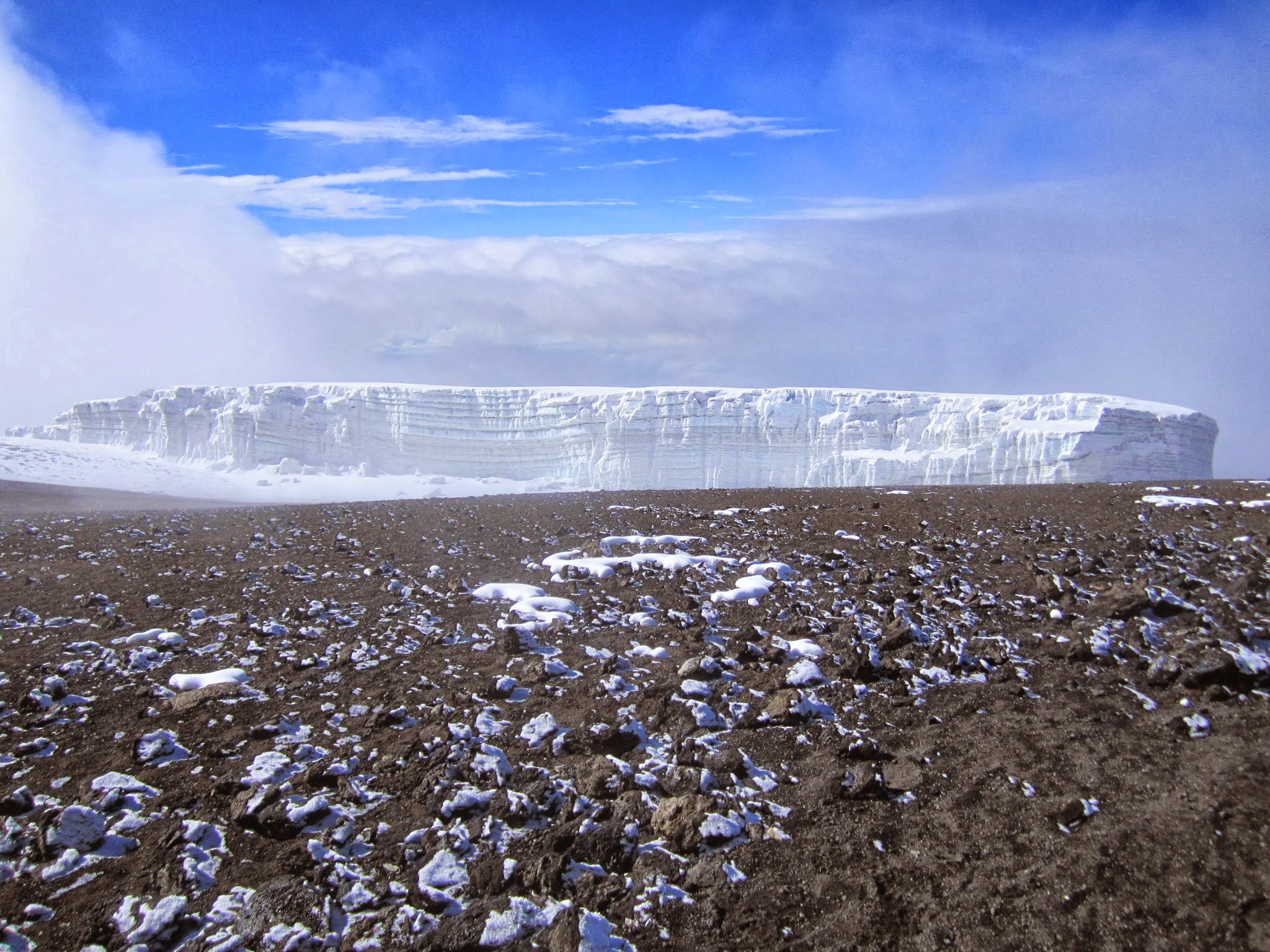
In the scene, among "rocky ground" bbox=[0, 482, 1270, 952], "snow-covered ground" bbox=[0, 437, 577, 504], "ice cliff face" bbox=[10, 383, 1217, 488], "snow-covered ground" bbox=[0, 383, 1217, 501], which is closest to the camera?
"rocky ground" bbox=[0, 482, 1270, 952]

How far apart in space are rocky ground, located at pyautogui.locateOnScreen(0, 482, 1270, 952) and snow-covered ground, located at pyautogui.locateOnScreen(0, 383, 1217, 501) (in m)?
26.5

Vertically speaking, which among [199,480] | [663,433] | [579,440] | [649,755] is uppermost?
[663,433]

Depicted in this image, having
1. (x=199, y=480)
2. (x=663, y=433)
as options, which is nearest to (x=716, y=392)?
(x=663, y=433)

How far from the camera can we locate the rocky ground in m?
2.96

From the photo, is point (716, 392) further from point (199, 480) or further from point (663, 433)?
point (199, 480)

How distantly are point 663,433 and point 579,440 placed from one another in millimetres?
4788

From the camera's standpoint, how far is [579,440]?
39.6 m

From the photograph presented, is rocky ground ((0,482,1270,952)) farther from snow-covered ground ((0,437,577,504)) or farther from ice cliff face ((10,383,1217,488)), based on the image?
ice cliff face ((10,383,1217,488))

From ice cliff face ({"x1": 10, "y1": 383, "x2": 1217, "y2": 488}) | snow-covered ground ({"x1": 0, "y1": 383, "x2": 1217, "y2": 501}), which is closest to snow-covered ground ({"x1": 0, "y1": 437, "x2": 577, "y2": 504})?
snow-covered ground ({"x1": 0, "y1": 383, "x2": 1217, "y2": 501})

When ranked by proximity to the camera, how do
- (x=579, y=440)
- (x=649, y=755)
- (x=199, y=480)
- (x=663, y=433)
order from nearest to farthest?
(x=649, y=755)
(x=199, y=480)
(x=663, y=433)
(x=579, y=440)

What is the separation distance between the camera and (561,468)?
40344mm

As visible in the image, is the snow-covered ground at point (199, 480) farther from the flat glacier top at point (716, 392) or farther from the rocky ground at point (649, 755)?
the rocky ground at point (649, 755)

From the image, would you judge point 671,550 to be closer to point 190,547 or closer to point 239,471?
point 190,547

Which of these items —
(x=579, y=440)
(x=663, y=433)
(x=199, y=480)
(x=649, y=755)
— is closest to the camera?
(x=649, y=755)
